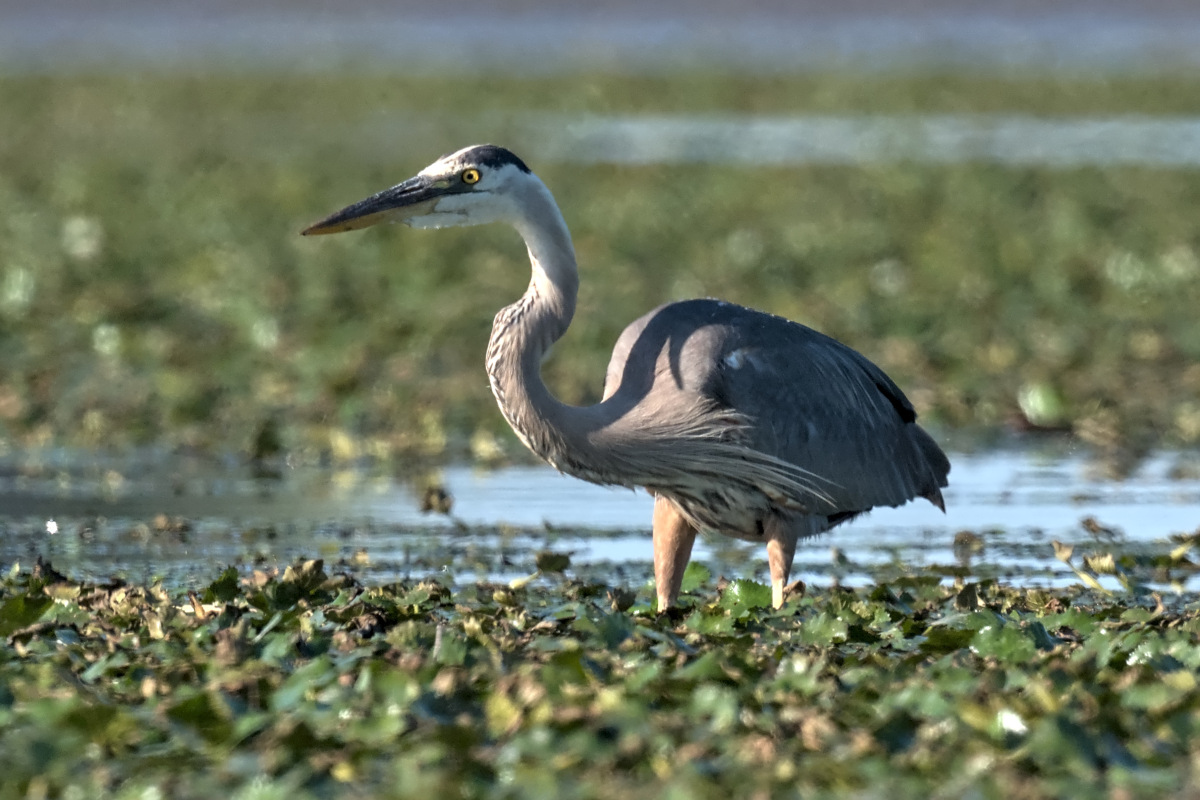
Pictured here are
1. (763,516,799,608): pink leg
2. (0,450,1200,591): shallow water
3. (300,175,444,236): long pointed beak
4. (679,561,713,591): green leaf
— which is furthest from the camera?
(0,450,1200,591): shallow water

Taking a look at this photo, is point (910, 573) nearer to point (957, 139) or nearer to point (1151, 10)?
point (957, 139)

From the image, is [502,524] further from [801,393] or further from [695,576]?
[801,393]

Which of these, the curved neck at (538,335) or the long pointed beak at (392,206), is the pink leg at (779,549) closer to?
the curved neck at (538,335)

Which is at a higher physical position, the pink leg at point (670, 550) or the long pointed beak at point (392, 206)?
the long pointed beak at point (392, 206)

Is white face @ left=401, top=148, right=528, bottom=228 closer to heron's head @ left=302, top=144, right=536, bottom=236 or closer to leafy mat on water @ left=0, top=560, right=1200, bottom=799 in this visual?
heron's head @ left=302, top=144, right=536, bottom=236

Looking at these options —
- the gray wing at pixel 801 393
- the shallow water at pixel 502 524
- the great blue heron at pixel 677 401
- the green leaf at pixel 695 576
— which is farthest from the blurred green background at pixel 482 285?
the great blue heron at pixel 677 401

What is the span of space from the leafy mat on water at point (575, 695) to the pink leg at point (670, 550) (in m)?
0.11

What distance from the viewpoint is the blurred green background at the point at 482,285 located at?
1045cm

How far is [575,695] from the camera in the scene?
5.02 m

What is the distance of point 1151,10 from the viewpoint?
255 feet

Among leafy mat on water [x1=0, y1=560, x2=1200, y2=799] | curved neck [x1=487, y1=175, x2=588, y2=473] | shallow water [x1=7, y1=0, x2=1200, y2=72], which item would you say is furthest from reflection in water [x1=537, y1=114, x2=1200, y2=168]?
leafy mat on water [x1=0, y1=560, x2=1200, y2=799]

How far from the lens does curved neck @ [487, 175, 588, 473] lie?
6.19 m

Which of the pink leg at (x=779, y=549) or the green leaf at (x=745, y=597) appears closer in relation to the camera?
the green leaf at (x=745, y=597)

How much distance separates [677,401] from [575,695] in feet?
4.89
